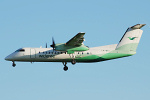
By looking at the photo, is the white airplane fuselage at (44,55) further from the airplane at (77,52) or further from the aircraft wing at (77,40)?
the aircraft wing at (77,40)

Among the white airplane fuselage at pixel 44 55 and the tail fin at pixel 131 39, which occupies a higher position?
the tail fin at pixel 131 39

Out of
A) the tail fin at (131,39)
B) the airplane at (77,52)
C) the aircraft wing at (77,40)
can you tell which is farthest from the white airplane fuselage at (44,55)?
the tail fin at (131,39)

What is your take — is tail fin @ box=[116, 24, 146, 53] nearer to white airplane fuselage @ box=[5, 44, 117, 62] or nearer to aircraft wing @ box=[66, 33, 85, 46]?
white airplane fuselage @ box=[5, 44, 117, 62]

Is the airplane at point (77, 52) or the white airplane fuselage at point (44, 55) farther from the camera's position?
the white airplane fuselage at point (44, 55)

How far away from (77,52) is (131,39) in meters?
7.48

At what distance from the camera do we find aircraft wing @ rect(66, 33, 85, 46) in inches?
1361

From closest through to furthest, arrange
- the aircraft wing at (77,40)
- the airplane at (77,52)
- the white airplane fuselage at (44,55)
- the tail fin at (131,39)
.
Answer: the aircraft wing at (77,40), the airplane at (77,52), the white airplane fuselage at (44,55), the tail fin at (131,39)

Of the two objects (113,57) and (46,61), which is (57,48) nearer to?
(46,61)

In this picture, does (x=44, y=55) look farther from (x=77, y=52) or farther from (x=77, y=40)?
(x=77, y=40)

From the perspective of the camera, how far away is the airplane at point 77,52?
3614cm

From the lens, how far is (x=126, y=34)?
40281 mm

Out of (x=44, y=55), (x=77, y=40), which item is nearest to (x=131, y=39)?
(x=77, y=40)

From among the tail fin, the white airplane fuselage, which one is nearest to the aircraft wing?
the white airplane fuselage

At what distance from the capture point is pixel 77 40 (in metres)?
35.5
